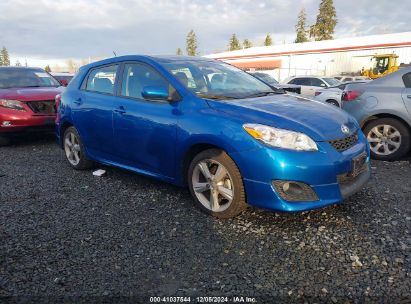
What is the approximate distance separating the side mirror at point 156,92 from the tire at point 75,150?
72.0 inches

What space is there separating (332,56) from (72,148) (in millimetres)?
38360

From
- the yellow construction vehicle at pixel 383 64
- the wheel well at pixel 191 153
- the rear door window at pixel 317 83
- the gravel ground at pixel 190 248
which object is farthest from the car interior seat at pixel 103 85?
the yellow construction vehicle at pixel 383 64

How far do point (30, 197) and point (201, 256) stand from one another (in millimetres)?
2499

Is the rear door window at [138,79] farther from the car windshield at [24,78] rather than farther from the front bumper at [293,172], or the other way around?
the car windshield at [24,78]

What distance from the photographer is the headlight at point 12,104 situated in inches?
277

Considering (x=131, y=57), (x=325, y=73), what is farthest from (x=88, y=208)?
(x=325, y=73)

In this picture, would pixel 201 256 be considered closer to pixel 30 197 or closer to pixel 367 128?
pixel 30 197

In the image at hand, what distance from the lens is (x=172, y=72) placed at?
157 inches

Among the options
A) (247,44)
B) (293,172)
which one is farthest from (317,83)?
(247,44)

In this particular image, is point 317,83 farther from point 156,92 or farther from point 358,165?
point 156,92

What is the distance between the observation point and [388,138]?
5.77 m

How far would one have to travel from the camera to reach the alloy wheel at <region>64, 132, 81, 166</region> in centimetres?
535

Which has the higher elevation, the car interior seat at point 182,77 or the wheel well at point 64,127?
the car interior seat at point 182,77

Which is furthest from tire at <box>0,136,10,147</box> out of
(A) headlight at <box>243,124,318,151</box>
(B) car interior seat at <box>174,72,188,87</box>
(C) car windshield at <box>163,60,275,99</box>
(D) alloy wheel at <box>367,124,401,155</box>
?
(D) alloy wheel at <box>367,124,401,155</box>
